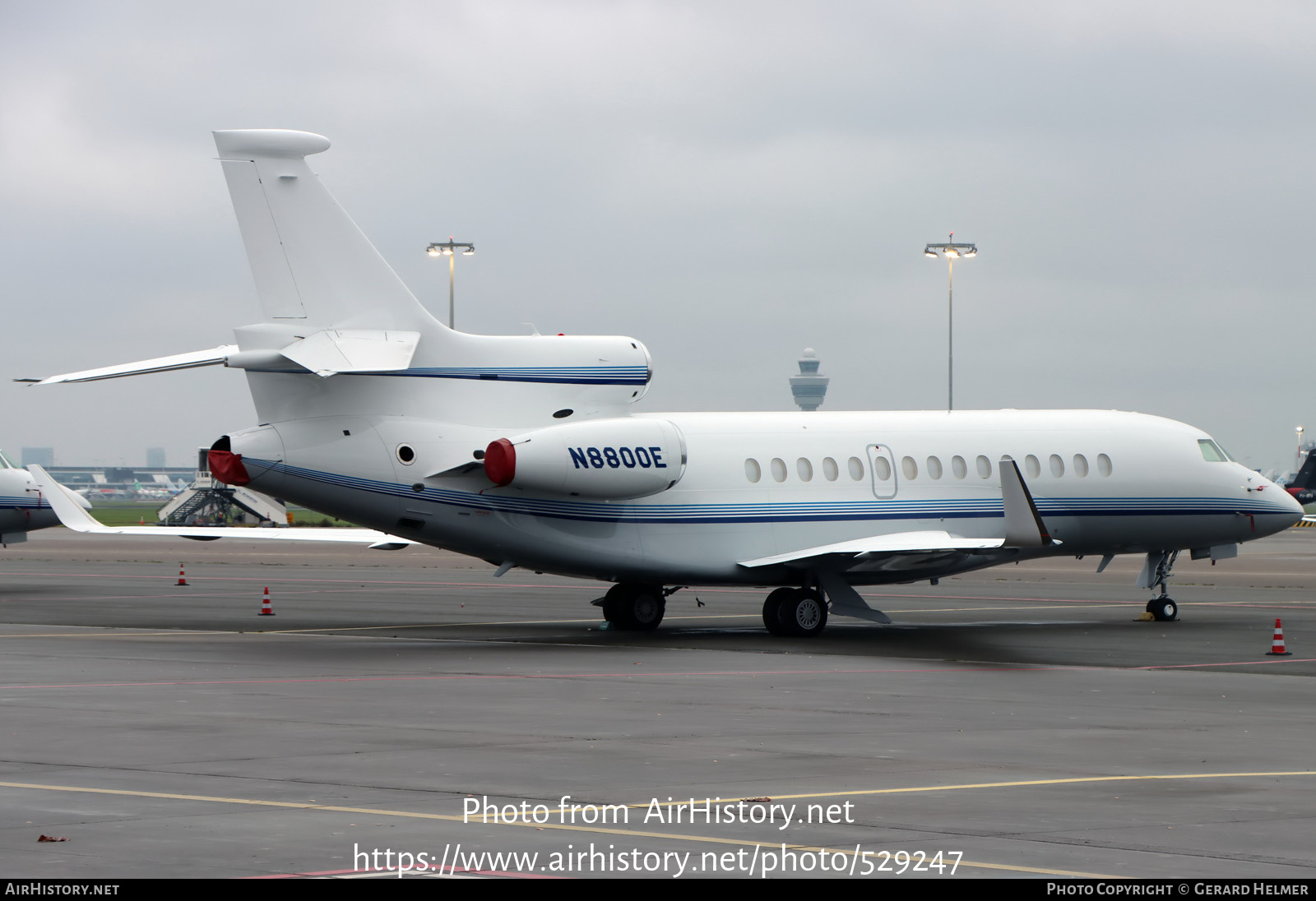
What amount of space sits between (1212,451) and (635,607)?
38.0ft

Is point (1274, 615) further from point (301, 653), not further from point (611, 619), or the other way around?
point (301, 653)

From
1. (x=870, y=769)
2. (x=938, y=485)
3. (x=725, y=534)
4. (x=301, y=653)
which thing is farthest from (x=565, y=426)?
(x=870, y=769)

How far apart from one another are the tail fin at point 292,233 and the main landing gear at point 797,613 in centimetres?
822

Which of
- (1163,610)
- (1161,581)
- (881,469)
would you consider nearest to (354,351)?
(881,469)

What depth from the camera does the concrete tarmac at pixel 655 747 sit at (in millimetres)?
9555

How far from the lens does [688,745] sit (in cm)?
1434

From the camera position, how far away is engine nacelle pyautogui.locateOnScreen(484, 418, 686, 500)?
24.7m

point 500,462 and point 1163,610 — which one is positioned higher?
point 500,462

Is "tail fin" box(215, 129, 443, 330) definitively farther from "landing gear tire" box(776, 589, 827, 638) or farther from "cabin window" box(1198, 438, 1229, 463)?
"cabin window" box(1198, 438, 1229, 463)

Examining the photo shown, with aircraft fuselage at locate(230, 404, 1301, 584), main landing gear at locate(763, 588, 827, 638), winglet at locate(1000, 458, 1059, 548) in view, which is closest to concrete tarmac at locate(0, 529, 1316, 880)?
main landing gear at locate(763, 588, 827, 638)

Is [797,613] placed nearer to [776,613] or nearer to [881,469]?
[776,613]

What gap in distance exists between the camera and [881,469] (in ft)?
93.4

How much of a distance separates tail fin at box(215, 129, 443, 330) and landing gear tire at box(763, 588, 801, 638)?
817 cm
